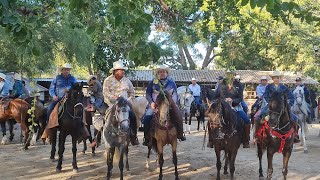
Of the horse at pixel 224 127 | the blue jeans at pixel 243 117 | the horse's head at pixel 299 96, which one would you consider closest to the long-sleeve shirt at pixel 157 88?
the horse at pixel 224 127

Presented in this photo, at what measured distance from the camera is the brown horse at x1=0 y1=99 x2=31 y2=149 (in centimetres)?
1097

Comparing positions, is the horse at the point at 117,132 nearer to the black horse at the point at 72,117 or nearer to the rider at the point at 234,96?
the black horse at the point at 72,117

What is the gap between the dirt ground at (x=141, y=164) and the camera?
7871 millimetres

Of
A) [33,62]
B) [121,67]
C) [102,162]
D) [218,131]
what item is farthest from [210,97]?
[33,62]

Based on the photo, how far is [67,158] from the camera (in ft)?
31.6

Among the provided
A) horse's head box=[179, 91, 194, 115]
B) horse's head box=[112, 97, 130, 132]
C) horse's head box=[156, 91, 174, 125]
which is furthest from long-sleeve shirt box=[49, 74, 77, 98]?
horse's head box=[179, 91, 194, 115]

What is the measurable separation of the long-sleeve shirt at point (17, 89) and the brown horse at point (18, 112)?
518mm

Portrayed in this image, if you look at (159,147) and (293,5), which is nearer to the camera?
(293,5)

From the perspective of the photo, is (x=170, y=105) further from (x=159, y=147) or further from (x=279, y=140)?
(x=279, y=140)

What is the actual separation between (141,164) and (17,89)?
5266 millimetres

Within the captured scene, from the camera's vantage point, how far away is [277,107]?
22.0 ft

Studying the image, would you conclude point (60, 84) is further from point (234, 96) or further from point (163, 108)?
point (234, 96)

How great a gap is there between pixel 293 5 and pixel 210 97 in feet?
15.4

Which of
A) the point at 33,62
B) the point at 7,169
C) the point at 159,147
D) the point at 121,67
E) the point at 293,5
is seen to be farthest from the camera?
the point at 33,62
